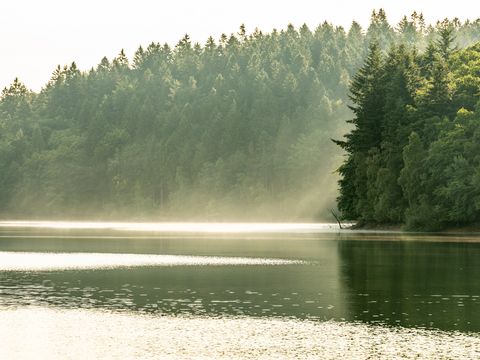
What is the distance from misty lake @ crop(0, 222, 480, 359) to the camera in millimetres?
29078

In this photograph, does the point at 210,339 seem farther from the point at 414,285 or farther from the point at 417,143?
the point at 417,143

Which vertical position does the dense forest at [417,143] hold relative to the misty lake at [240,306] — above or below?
above

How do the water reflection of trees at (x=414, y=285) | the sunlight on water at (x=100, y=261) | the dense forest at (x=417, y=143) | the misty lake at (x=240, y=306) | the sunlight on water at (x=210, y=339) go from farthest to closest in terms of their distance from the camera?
the dense forest at (x=417, y=143)
the sunlight on water at (x=100, y=261)
the water reflection of trees at (x=414, y=285)
the misty lake at (x=240, y=306)
the sunlight on water at (x=210, y=339)

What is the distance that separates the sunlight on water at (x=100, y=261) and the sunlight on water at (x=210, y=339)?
26334 mm

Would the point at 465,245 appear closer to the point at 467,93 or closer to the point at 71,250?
the point at 71,250

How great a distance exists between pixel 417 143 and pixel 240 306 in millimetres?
82635

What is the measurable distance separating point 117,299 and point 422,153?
80.8m

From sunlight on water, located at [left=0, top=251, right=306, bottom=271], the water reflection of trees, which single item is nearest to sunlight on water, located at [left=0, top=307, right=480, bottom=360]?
the water reflection of trees

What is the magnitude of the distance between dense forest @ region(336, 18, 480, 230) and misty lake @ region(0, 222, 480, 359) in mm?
41406

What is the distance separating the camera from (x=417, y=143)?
11850cm

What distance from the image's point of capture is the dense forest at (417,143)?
112312mm

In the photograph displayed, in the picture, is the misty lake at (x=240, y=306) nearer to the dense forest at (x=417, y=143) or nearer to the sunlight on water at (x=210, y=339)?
the sunlight on water at (x=210, y=339)

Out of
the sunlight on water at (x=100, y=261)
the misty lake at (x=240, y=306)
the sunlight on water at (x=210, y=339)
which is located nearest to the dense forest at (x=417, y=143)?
the misty lake at (x=240, y=306)

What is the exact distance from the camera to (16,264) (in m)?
64.4
